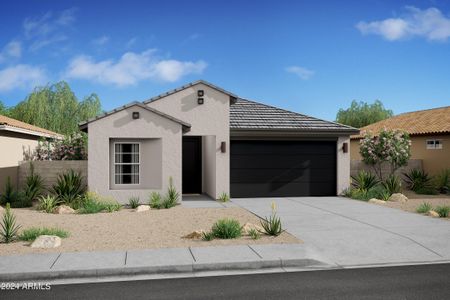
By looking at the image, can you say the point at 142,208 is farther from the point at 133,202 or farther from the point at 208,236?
the point at 208,236

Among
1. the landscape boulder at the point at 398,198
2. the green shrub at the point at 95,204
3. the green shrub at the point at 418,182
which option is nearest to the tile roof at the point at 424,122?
the green shrub at the point at 418,182

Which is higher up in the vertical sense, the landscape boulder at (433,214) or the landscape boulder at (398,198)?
the landscape boulder at (398,198)

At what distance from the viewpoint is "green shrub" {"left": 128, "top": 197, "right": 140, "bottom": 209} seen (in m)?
15.2

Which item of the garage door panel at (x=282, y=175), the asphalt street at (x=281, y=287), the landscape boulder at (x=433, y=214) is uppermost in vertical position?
the garage door panel at (x=282, y=175)

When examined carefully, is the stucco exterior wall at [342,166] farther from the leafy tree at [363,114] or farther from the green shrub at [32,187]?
the leafy tree at [363,114]

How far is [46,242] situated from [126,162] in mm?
7133

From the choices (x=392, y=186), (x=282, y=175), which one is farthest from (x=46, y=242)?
(x=392, y=186)

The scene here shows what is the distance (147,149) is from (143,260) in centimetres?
853

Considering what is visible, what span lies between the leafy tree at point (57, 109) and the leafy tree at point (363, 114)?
32006 mm

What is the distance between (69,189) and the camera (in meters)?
15.6

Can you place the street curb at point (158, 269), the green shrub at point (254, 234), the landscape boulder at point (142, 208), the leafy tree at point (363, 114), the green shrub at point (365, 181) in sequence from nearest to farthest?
the street curb at point (158, 269), the green shrub at point (254, 234), the landscape boulder at point (142, 208), the green shrub at point (365, 181), the leafy tree at point (363, 114)

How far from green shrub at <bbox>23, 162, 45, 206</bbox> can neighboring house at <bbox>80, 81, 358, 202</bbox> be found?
262cm

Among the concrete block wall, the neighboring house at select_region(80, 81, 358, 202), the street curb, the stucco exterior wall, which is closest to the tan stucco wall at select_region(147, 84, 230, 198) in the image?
the neighboring house at select_region(80, 81, 358, 202)

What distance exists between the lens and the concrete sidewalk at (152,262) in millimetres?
7105
